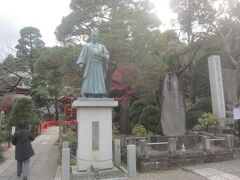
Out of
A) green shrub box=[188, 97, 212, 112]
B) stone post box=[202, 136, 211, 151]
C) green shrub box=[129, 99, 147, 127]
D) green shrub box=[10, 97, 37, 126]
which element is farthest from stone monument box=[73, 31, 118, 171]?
green shrub box=[10, 97, 37, 126]

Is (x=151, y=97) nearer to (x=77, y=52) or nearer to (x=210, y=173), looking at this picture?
(x=77, y=52)

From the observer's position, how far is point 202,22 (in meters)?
17.8

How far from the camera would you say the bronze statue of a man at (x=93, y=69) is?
29.2 ft

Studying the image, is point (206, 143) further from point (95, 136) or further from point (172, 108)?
point (95, 136)

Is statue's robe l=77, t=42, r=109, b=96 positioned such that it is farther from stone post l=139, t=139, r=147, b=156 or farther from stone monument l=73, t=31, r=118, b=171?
stone post l=139, t=139, r=147, b=156

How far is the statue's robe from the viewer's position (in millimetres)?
8898

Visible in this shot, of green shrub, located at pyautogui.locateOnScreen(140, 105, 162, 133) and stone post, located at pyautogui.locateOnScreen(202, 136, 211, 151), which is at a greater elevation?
green shrub, located at pyautogui.locateOnScreen(140, 105, 162, 133)

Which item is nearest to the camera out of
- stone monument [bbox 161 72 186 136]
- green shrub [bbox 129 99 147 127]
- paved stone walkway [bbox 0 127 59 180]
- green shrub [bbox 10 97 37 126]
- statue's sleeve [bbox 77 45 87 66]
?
paved stone walkway [bbox 0 127 59 180]

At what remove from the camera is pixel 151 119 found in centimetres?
1566

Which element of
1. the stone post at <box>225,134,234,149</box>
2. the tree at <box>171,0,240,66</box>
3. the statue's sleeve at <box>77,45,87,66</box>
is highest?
the tree at <box>171,0,240,66</box>

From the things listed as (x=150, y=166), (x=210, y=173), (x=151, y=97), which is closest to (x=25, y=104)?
(x=151, y=97)

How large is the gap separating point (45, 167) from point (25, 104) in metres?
10.5

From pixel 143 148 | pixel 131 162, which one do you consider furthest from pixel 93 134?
pixel 143 148

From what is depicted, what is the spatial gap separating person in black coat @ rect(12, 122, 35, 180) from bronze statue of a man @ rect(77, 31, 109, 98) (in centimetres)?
228
